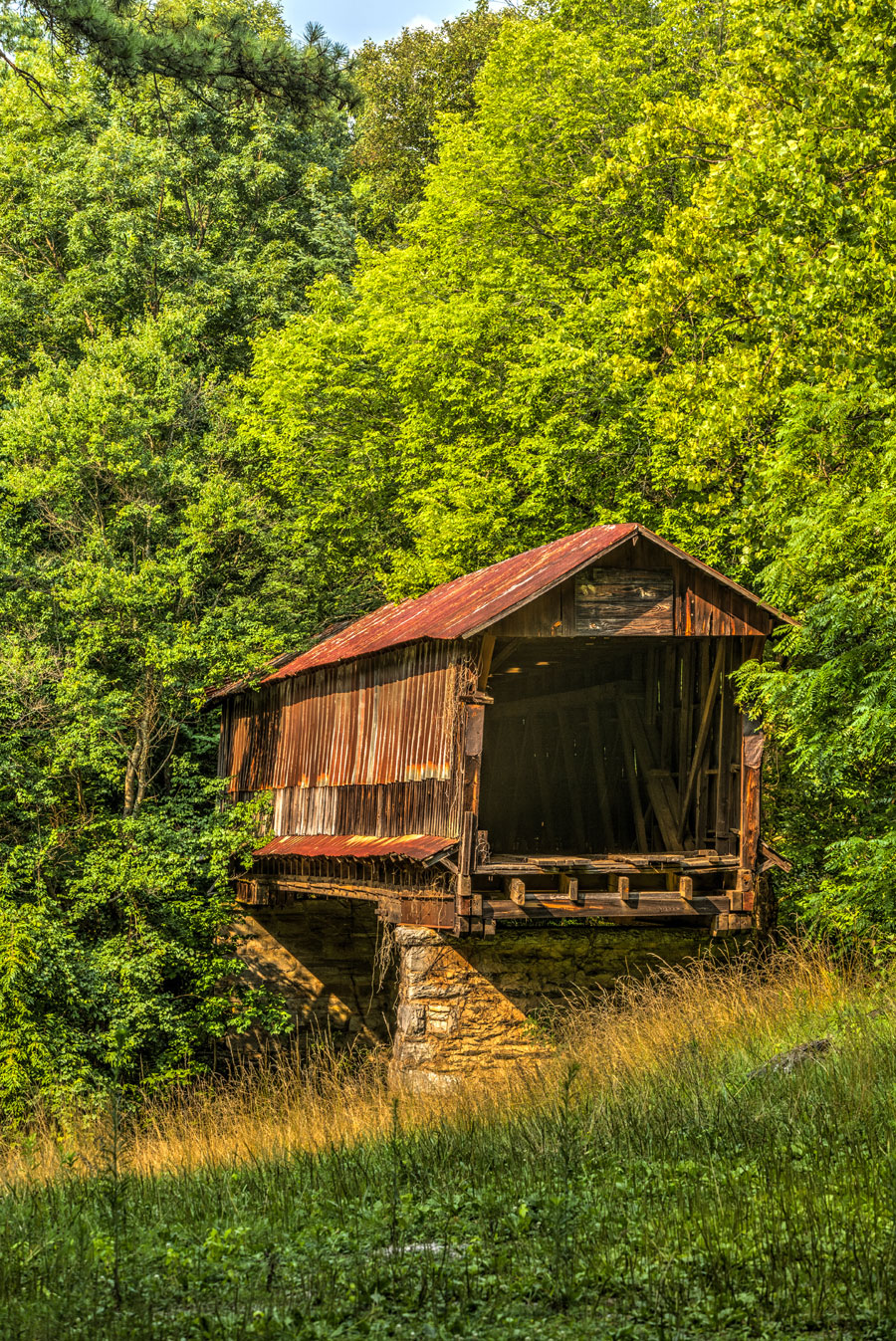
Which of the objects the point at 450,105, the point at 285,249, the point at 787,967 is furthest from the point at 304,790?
the point at 450,105

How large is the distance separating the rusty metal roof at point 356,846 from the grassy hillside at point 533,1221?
11.0 ft

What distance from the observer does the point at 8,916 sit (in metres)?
14.0

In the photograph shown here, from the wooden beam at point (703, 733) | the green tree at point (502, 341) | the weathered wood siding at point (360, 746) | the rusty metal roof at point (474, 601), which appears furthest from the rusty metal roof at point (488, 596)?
the green tree at point (502, 341)

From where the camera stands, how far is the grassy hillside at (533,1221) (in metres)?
4.61

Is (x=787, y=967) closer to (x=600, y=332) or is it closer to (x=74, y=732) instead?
(x=74, y=732)

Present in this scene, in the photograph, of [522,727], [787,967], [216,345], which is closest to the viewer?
[787,967]

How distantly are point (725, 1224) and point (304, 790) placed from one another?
11.5 meters

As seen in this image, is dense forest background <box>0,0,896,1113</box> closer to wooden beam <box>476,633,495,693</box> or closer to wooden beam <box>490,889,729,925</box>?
wooden beam <box>490,889,729,925</box>

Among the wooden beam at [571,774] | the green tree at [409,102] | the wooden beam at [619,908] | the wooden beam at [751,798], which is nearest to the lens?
the wooden beam at [619,908]

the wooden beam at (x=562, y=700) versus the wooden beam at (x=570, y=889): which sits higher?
the wooden beam at (x=562, y=700)

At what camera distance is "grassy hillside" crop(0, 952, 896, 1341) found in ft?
15.1

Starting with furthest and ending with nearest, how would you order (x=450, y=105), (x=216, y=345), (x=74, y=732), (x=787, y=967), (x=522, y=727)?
(x=450, y=105)
(x=216, y=345)
(x=522, y=727)
(x=74, y=732)
(x=787, y=967)

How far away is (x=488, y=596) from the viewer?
41.8 feet

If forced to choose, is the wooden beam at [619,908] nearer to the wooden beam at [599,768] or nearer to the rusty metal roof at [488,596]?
the wooden beam at [599,768]
